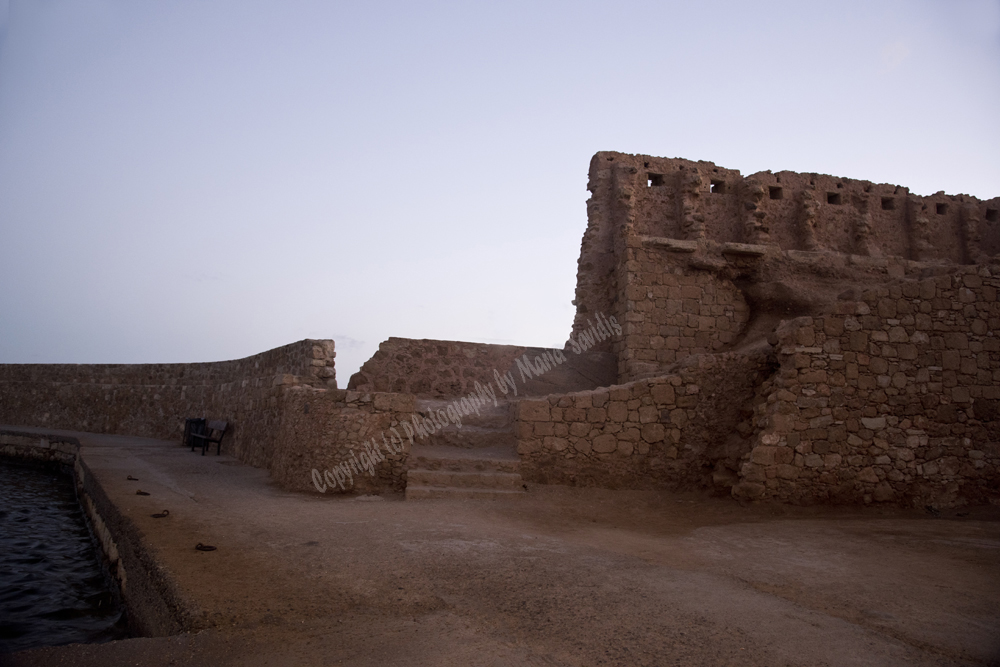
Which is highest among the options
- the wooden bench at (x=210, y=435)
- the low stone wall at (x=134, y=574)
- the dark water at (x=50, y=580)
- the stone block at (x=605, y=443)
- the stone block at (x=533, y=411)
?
the stone block at (x=533, y=411)

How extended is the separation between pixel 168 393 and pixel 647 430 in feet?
40.7

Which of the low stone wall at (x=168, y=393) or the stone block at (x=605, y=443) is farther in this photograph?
the low stone wall at (x=168, y=393)

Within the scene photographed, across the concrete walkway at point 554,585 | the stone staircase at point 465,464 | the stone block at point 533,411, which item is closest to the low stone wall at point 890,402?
the concrete walkway at point 554,585

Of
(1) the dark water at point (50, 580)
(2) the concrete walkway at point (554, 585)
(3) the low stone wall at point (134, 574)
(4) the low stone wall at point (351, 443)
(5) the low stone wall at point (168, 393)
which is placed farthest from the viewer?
(5) the low stone wall at point (168, 393)

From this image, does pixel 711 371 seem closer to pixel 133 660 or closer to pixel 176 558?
pixel 176 558

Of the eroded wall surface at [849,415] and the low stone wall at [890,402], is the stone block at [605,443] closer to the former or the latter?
the eroded wall surface at [849,415]

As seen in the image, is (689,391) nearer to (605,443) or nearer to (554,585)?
(605,443)

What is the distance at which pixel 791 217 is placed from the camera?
1276 cm

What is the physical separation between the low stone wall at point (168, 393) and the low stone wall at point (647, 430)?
3955mm

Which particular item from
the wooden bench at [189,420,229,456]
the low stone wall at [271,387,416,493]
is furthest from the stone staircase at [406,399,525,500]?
the wooden bench at [189,420,229,456]

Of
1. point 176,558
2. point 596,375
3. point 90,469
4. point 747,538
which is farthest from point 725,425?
point 90,469

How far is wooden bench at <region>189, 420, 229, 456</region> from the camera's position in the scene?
37.1 ft

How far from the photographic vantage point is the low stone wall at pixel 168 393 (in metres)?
9.45

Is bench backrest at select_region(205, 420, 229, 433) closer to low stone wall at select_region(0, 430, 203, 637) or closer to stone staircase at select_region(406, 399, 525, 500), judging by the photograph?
low stone wall at select_region(0, 430, 203, 637)
